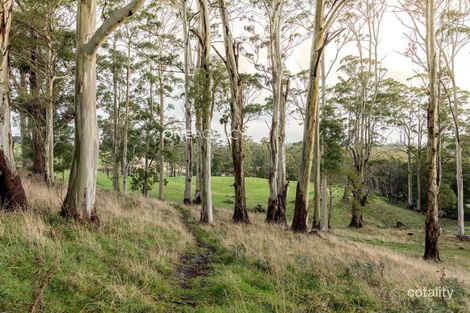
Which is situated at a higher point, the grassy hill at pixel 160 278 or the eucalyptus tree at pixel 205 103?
the eucalyptus tree at pixel 205 103

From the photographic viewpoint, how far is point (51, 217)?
621cm

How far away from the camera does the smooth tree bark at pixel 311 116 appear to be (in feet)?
38.2

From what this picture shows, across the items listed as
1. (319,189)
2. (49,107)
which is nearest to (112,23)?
(49,107)

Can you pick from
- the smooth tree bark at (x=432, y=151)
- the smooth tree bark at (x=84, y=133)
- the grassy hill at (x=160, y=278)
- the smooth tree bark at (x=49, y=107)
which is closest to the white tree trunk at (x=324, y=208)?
the smooth tree bark at (x=432, y=151)

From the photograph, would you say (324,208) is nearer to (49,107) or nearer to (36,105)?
(49,107)

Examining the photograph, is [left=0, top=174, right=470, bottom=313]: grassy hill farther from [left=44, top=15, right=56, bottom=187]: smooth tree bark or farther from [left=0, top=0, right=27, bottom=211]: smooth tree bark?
[left=44, top=15, right=56, bottom=187]: smooth tree bark

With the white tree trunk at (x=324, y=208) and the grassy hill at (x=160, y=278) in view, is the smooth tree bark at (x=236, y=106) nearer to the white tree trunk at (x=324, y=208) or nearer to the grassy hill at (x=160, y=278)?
the grassy hill at (x=160, y=278)

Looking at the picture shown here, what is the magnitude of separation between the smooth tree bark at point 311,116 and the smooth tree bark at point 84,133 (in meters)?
7.34

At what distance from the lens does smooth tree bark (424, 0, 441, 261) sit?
11.7 metres

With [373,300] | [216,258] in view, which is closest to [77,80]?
[216,258]

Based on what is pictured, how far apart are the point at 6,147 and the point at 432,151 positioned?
1292 centimetres

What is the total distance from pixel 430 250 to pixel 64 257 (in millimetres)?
12757

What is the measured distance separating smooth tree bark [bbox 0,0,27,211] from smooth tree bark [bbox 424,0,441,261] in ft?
41.0

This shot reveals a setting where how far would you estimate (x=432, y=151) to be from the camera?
11.8 meters
